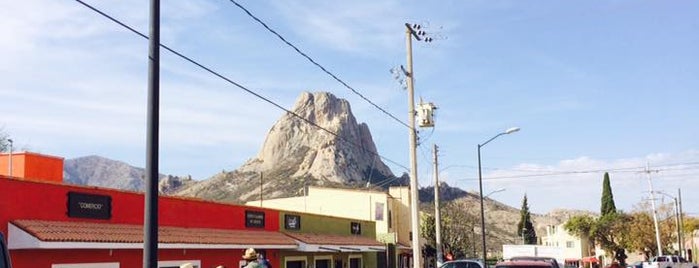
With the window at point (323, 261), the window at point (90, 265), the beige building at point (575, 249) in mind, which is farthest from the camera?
the beige building at point (575, 249)

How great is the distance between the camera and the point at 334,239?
35.9 m

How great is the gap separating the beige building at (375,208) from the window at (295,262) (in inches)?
608

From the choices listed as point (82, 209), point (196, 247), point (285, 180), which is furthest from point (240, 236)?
point (285, 180)

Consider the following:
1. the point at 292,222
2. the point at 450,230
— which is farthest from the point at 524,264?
the point at 450,230

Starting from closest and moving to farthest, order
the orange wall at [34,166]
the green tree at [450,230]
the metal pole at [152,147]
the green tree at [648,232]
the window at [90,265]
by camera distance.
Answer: the metal pole at [152,147] → the window at [90,265] → the orange wall at [34,166] → the green tree at [450,230] → the green tree at [648,232]

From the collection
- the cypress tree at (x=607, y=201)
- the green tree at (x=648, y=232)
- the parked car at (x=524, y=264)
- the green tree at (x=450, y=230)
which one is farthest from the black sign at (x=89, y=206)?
the cypress tree at (x=607, y=201)

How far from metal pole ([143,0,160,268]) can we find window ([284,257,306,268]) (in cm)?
2294

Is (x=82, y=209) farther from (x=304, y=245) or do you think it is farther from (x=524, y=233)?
(x=524, y=233)

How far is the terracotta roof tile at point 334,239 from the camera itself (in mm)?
32125

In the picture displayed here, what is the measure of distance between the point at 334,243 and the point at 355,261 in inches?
246

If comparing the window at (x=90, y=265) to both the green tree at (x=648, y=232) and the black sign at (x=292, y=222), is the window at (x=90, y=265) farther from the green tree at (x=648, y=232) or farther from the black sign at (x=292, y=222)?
the green tree at (x=648, y=232)

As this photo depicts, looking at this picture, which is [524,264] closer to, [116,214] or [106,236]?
[106,236]

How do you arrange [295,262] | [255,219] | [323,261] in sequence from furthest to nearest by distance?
[323,261], [295,262], [255,219]

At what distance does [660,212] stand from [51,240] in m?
90.8
